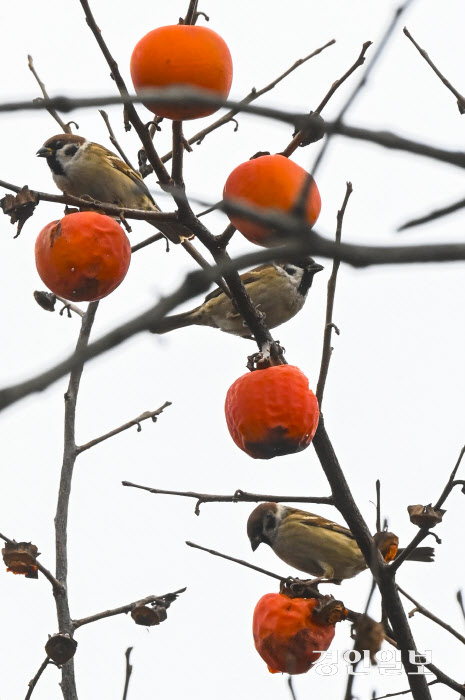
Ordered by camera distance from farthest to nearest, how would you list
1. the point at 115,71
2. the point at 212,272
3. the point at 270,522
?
the point at 270,522
the point at 115,71
the point at 212,272

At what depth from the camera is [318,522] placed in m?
5.21

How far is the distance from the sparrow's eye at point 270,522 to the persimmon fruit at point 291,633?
1923mm

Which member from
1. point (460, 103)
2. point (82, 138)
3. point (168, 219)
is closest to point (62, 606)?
point (168, 219)

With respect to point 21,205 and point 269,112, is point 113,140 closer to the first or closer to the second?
point 21,205

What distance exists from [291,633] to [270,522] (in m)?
2.09

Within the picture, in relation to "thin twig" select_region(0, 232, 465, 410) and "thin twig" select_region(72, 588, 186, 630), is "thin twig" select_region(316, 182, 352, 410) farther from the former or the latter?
"thin twig" select_region(0, 232, 465, 410)

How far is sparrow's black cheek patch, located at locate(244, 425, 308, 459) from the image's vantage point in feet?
8.36

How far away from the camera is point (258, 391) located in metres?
2.60

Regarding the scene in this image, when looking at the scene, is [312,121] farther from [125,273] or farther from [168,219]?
[125,273]

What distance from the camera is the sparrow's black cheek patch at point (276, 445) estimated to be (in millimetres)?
2547

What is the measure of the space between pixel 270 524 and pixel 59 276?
9.28 feet

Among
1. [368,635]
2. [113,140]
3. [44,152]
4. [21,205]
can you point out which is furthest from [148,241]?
[368,635]

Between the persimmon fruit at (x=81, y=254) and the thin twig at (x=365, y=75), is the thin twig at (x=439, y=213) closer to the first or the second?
the thin twig at (x=365, y=75)

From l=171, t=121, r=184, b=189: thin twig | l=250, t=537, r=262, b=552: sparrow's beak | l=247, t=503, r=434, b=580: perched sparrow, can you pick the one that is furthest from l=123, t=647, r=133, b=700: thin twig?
l=250, t=537, r=262, b=552: sparrow's beak
